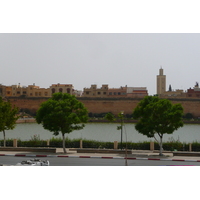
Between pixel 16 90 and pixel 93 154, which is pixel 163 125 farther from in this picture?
pixel 16 90

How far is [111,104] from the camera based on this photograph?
50.3 metres

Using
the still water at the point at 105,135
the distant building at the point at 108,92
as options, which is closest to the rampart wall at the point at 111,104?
the distant building at the point at 108,92

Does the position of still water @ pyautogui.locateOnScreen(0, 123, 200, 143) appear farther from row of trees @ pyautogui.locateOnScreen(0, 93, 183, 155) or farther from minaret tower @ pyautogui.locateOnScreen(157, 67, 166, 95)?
minaret tower @ pyautogui.locateOnScreen(157, 67, 166, 95)

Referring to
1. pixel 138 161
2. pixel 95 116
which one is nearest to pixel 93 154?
pixel 138 161

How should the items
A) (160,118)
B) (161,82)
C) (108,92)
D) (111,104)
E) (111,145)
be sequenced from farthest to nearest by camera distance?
(161,82) → (108,92) → (111,104) → (111,145) → (160,118)

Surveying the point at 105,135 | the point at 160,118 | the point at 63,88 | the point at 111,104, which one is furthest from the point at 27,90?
the point at 160,118

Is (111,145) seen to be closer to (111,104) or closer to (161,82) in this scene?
(111,104)

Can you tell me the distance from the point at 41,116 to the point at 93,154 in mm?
2563

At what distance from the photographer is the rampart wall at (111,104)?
49031mm

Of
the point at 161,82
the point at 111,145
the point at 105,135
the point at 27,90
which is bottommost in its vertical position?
the point at 111,145

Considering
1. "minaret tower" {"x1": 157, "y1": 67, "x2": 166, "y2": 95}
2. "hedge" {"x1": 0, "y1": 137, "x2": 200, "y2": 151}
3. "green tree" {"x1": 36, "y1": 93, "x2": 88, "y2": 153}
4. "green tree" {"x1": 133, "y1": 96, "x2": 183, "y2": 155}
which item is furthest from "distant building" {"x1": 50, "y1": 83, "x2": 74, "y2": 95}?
"green tree" {"x1": 133, "y1": 96, "x2": 183, "y2": 155}

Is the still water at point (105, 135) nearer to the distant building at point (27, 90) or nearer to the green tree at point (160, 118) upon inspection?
the green tree at point (160, 118)

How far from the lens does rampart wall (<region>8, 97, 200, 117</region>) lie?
49031 mm

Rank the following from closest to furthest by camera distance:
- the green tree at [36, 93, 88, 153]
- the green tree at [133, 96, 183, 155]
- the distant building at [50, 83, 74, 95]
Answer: the green tree at [133, 96, 183, 155] → the green tree at [36, 93, 88, 153] → the distant building at [50, 83, 74, 95]
